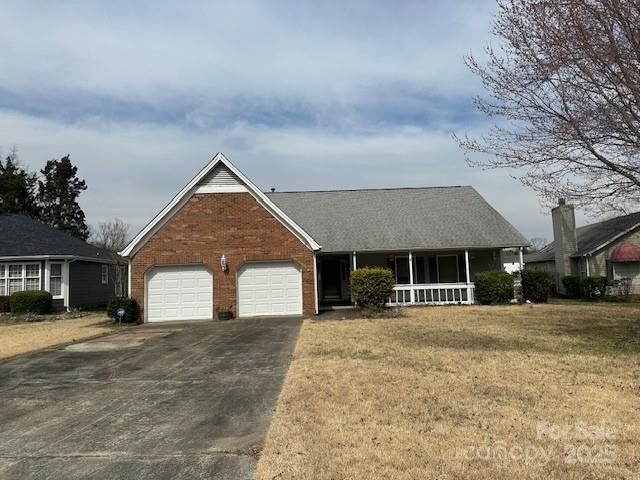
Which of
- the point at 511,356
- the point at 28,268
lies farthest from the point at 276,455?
the point at 28,268

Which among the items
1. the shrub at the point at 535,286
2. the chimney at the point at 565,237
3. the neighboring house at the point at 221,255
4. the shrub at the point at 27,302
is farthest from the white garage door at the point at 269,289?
the chimney at the point at 565,237

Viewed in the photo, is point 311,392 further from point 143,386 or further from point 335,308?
point 335,308

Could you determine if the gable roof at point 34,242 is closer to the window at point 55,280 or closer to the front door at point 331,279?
the window at point 55,280

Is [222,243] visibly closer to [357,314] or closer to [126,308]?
[126,308]

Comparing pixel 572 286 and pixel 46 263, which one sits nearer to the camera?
pixel 46 263

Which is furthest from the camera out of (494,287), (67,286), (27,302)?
(67,286)

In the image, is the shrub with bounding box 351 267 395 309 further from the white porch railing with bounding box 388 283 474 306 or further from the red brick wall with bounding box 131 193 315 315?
the white porch railing with bounding box 388 283 474 306

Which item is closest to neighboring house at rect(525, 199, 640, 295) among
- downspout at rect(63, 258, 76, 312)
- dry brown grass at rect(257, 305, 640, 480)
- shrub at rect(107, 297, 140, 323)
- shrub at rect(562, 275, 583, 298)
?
shrub at rect(562, 275, 583, 298)

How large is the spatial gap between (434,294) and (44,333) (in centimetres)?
1565

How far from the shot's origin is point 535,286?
23297mm

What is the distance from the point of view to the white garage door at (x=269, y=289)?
19.9 meters

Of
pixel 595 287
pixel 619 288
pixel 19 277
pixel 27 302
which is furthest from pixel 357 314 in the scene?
pixel 19 277

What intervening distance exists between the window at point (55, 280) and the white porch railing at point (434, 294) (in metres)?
16.8

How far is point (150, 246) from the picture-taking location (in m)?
19.8
